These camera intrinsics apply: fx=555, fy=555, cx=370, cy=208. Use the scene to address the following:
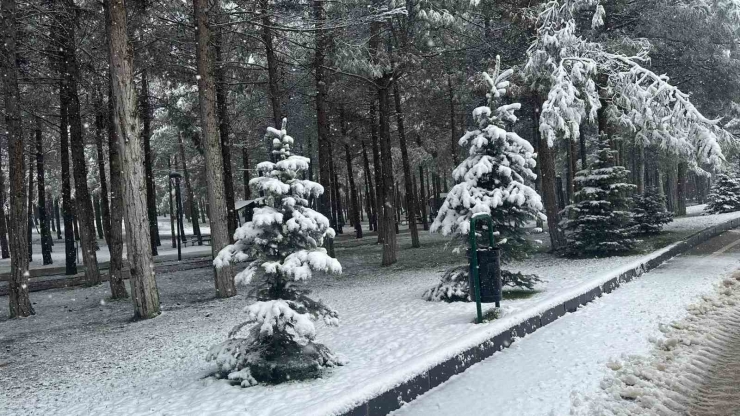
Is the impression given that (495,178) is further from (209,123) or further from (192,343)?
(209,123)

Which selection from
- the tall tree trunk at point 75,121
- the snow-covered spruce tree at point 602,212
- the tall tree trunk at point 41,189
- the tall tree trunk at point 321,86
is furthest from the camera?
the tall tree trunk at point 41,189

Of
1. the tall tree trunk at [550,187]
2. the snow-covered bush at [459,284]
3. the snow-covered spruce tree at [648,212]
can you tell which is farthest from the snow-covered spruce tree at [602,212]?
the snow-covered spruce tree at [648,212]

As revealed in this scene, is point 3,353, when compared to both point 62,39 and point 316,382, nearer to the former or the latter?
point 316,382

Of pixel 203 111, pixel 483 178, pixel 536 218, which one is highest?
pixel 203 111

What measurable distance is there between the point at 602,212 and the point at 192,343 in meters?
11.9

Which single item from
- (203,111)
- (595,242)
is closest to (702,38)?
(595,242)

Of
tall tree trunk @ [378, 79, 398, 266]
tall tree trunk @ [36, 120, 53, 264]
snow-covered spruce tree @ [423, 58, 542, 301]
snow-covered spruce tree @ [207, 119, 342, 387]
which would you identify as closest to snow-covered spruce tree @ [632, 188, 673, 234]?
tall tree trunk @ [378, 79, 398, 266]

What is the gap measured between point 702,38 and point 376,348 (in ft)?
45.0

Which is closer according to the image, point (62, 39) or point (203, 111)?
point (203, 111)

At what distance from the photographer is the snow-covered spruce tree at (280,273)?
565 centimetres

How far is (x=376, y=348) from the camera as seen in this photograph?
707 cm

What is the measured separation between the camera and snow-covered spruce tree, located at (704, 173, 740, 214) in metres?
33.9

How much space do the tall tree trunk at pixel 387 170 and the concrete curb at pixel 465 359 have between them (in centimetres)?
801

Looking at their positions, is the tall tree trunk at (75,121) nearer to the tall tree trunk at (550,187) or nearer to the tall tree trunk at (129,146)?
the tall tree trunk at (129,146)
